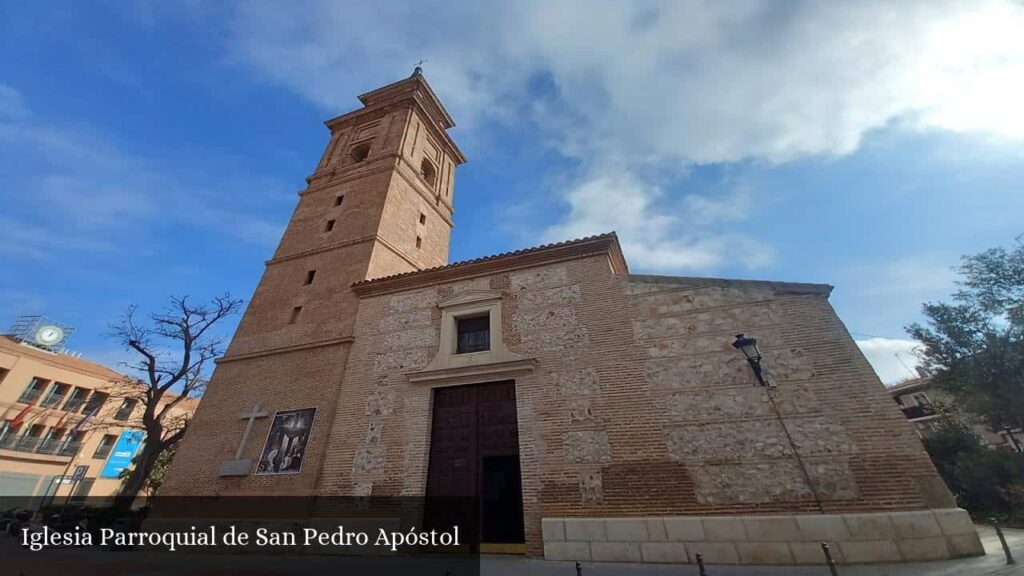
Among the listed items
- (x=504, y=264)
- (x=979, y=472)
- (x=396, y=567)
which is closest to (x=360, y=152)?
(x=504, y=264)

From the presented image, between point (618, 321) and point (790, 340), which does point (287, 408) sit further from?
point (790, 340)

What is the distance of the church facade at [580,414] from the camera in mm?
6402

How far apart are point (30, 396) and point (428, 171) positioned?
3192 centimetres

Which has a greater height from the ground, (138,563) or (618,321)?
(618,321)

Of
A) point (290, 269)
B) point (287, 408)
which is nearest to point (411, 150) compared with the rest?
point (290, 269)

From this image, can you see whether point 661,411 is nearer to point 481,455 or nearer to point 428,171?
point 481,455

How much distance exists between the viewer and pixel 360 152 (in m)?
18.8

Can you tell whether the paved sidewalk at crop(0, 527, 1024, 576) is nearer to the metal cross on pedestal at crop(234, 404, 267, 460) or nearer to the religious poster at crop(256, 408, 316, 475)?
the religious poster at crop(256, 408, 316, 475)

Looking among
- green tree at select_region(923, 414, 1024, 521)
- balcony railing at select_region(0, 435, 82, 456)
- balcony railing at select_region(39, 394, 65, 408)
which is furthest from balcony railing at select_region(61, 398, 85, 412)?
green tree at select_region(923, 414, 1024, 521)

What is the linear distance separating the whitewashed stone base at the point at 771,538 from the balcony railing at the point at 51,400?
127ft

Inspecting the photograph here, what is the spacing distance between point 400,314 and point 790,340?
893 centimetres

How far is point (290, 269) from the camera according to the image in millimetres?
14203

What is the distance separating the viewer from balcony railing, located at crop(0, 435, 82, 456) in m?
26.3

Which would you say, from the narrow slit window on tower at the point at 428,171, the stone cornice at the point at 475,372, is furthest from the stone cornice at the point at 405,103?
the stone cornice at the point at 475,372
